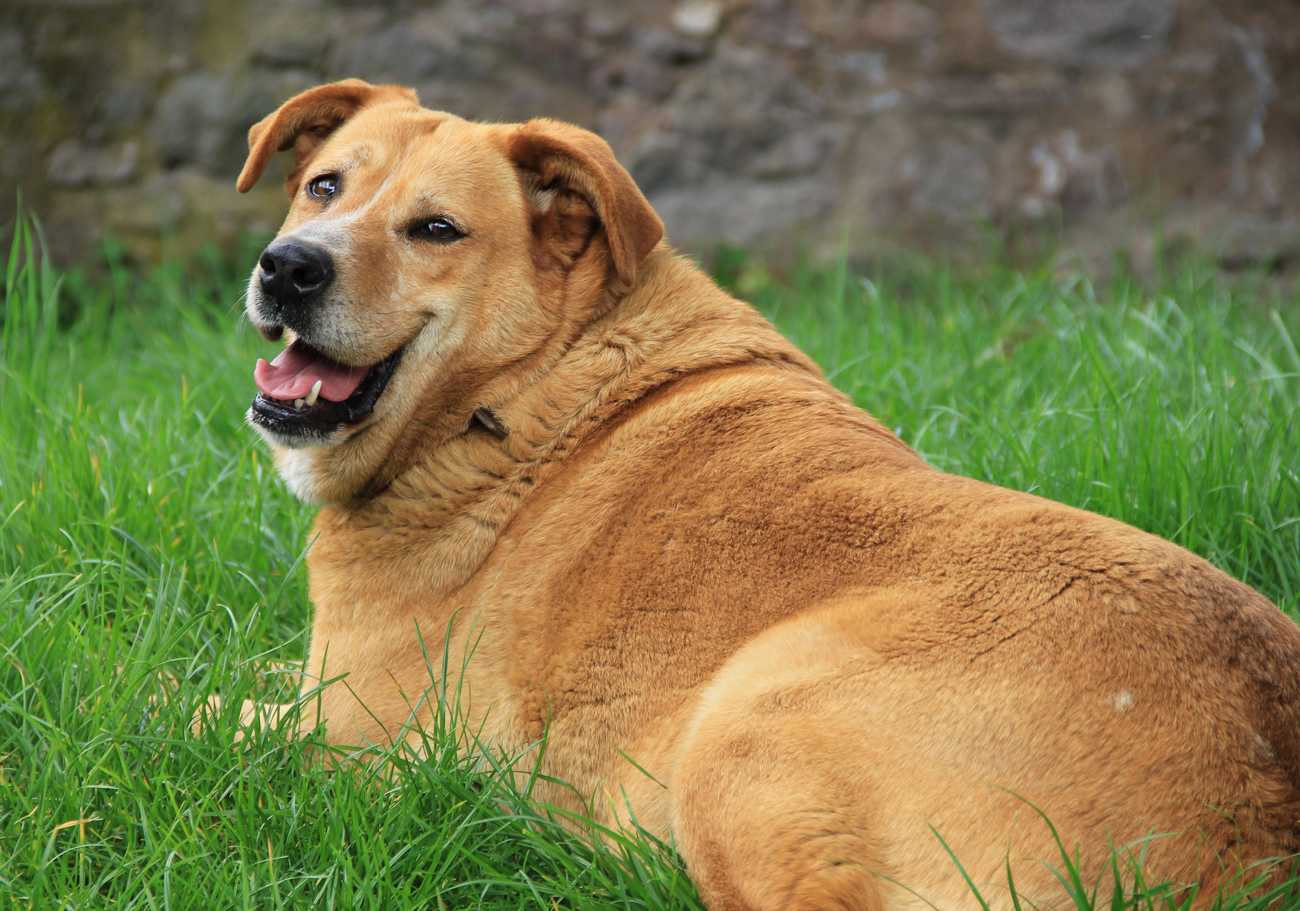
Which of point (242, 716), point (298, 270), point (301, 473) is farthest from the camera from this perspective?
point (301, 473)

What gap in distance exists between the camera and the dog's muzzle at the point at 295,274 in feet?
8.27

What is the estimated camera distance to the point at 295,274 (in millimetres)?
2533

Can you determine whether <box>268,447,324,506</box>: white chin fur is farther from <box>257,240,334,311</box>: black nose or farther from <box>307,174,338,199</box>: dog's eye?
<box>307,174,338,199</box>: dog's eye

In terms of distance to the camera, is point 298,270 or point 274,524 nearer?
point 298,270


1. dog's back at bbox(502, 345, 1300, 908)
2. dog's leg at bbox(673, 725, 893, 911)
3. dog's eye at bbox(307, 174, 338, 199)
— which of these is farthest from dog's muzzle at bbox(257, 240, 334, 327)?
dog's leg at bbox(673, 725, 893, 911)

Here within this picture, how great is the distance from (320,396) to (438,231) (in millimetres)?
497

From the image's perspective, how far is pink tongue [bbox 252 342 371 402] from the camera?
8.71 ft

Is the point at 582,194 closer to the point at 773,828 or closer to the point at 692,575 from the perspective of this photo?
the point at 692,575

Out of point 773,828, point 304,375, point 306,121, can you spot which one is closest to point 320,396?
point 304,375

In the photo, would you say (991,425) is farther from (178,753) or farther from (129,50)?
(129,50)

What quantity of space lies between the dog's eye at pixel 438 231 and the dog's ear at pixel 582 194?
0.72 ft

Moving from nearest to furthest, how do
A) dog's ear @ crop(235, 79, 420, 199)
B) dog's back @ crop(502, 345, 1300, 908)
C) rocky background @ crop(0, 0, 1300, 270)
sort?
dog's back @ crop(502, 345, 1300, 908), dog's ear @ crop(235, 79, 420, 199), rocky background @ crop(0, 0, 1300, 270)

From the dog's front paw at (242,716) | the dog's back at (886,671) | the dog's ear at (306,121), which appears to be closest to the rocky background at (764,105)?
the dog's ear at (306,121)

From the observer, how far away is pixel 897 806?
1.91 m
